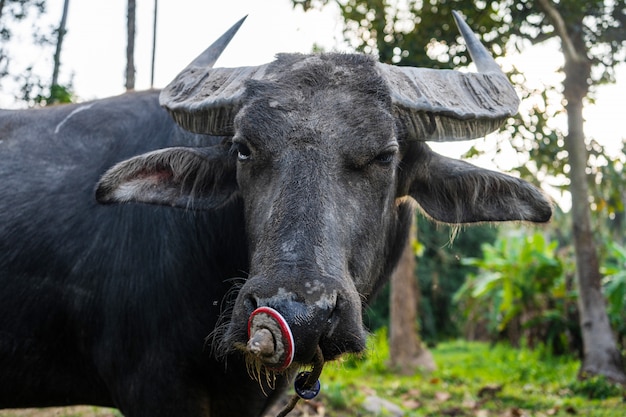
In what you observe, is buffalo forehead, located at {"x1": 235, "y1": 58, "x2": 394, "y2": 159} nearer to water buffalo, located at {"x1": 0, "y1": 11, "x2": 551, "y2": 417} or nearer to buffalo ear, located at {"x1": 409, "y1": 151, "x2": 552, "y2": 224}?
water buffalo, located at {"x1": 0, "y1": 11, "x2": 551, "y2": 417}

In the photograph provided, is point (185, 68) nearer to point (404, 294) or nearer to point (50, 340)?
point (50, 340)

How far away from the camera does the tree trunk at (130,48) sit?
6.77 metres

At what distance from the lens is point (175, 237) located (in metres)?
3.39

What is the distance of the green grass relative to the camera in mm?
6762

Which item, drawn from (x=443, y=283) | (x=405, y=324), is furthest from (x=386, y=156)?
(x=443, y=283)

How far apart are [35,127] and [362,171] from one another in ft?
7.01

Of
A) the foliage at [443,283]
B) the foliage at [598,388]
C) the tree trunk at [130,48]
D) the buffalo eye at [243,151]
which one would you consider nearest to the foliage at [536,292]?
the foliage at [598,388]

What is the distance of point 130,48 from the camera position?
6863 mm

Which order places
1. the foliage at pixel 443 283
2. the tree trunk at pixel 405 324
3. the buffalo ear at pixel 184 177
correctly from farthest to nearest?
the foliage at pixel 443 283, the tree trunk at pixel 405 324, the buffalo ear at pixel 184 177

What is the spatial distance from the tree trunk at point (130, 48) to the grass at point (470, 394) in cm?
327

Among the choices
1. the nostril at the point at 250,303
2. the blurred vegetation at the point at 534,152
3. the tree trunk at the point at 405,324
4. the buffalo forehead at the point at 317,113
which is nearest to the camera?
the nostril at the point at 250,303

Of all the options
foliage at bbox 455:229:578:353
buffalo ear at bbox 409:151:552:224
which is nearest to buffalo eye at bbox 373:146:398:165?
buffalo ear at bbox 409:151:552:224

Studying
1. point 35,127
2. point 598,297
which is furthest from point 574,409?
point 35,127

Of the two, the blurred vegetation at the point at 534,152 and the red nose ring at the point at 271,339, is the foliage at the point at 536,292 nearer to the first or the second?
the blurred vegetation at the point at 534,152
